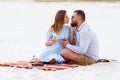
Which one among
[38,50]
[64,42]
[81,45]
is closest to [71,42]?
[64,42]

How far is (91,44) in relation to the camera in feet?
25.0

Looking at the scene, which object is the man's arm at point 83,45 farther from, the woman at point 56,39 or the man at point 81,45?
the woman at point 56,39

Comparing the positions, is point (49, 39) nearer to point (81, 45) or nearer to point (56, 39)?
point (56, 39)

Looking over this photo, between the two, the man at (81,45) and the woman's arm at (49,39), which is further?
the woman's arm at (49,39)

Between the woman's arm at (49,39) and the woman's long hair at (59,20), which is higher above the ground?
the woman's long hair at (59,20)

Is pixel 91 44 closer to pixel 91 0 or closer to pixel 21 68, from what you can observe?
pixel 21 68

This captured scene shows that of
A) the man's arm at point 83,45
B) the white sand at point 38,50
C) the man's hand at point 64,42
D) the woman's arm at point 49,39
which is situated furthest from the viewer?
the woman's arm at point 49,39

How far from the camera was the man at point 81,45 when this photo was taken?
296 inches

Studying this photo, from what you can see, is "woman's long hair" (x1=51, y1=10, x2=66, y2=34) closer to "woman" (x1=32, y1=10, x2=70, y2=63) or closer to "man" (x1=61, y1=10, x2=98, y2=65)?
"woman" (x1=32, y1=10, x2=70, y2=63)

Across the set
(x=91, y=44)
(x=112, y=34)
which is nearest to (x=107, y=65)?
(x=91, y=44)

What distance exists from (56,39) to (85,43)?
525 millimetres

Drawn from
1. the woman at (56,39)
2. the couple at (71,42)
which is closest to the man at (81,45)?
the couple at (71,42)

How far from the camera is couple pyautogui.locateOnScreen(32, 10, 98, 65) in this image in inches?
296

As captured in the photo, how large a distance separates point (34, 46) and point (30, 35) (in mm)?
2697
